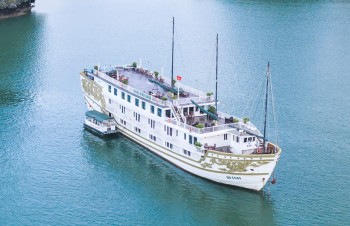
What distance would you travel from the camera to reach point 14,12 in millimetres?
191500

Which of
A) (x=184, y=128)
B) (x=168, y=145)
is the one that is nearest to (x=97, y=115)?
(x=168, y=145)

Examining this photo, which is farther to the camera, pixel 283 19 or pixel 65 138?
pixel 283 19

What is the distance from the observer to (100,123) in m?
89.2

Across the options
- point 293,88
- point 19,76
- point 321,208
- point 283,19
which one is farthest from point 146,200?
point 283,19

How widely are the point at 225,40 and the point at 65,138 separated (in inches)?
2910

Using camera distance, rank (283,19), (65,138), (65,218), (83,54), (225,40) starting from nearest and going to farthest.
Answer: (65,218) < (65,138) < (83,54) < (225,40) < (283,19)

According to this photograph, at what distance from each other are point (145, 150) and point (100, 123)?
366 inches

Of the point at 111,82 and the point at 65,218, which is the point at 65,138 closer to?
the point at 111,82

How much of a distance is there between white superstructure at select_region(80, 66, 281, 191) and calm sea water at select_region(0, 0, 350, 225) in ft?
6.56

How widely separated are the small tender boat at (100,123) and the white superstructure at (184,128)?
1030 millimetres

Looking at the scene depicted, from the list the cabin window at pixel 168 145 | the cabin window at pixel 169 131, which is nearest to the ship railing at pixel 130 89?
the cabin window at pixel 169 131

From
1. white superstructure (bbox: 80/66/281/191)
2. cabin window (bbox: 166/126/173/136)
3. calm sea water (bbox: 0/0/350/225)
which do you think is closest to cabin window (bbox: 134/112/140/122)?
white superstructure (bbox: 80/66/281/191)

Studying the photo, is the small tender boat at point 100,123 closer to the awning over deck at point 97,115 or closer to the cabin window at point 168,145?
the awning over deck at point 97,115

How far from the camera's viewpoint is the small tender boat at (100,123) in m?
88.6
